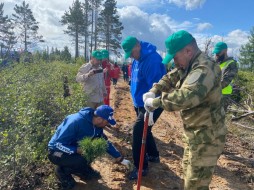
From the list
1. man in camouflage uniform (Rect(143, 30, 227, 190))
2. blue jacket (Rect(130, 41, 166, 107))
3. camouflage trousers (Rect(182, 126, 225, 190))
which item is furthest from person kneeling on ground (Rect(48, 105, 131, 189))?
camouflage trousers (Rect(182, 126, 225, 190))

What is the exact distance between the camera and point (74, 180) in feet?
13.5

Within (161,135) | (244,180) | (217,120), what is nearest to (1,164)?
(217,120)

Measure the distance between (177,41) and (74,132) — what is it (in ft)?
6.03

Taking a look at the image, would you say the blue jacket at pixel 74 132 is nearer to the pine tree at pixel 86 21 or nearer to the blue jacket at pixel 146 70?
the blue jacket at pixel 146 70

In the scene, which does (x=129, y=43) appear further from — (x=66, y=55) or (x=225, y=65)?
(x=66, y=55)

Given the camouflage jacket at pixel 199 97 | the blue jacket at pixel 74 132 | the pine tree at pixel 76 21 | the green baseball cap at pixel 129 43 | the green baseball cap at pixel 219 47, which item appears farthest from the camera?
the pine tree at pixel 76 21

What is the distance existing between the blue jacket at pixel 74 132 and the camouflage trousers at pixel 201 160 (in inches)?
57.6

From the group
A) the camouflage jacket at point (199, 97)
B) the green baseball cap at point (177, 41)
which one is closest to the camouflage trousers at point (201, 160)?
the camouflage jacket at point (199, 97)

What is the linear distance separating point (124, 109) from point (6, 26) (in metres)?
38.6

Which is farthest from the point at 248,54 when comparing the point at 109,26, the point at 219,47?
the point at 219,47

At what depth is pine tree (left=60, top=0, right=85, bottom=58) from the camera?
4141 centimetres

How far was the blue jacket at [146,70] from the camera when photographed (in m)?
4.14

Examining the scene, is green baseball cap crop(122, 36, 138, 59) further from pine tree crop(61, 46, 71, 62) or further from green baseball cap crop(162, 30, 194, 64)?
pine tree crop(61, 46, 71, 62)

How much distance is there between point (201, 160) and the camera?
2.83 meters
